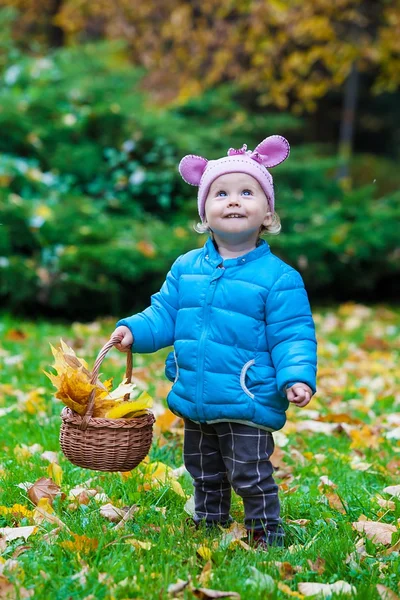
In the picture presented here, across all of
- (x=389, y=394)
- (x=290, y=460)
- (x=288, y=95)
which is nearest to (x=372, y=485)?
(x=290, y=460)

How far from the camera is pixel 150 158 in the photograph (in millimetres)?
8273

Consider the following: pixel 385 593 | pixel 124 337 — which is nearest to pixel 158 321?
pixel 124 337

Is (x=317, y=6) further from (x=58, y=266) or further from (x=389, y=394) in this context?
(x=389, y=394)

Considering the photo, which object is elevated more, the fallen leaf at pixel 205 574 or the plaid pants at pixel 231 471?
the plaid pants at pixel 231 471

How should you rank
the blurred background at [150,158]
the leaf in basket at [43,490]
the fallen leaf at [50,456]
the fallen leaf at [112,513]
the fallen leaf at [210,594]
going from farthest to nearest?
1. the blurred background at [150,158]
2. the fallen leaf at [50,456]
3. the leaf in basket at [43,490]
4. the fallen leaf at [112,513]
5. the fallen leaf at [210,594]

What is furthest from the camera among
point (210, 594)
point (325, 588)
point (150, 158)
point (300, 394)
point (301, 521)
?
point (150, 158)

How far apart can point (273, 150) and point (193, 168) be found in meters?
0.29

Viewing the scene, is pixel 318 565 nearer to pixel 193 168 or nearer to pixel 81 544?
pixel 81 544

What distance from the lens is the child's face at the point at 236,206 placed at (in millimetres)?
2561

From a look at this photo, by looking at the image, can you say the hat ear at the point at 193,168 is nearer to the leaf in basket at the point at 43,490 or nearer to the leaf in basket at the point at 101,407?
the leaf in basket at the point at 101,407

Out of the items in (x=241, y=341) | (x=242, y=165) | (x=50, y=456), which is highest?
(x=242, y=165)

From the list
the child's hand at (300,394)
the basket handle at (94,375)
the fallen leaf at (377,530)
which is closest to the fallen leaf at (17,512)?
the basket handle at (94,375)

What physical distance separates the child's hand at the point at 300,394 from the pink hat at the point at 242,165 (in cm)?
66

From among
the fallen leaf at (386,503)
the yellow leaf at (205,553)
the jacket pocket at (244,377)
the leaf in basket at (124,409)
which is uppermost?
the jacket pocket at (244,377)
